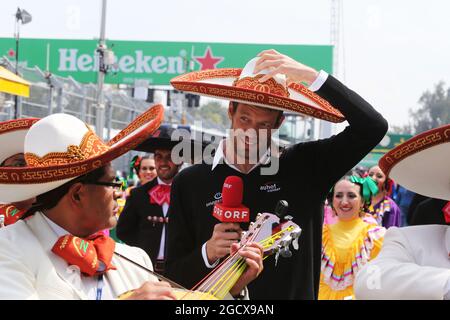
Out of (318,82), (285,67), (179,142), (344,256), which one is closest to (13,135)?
(285,67)

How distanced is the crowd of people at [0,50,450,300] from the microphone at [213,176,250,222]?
3 cm

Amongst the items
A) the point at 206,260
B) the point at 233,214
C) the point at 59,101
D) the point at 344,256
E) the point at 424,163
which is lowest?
the point at 344,256

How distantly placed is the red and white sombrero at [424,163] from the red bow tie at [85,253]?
101cm

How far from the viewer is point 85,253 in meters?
2.54

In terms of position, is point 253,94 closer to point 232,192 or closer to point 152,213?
point 232,192

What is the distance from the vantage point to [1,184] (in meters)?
2.50

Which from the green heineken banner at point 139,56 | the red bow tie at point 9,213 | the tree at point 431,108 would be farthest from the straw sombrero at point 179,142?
the tree at point 431,108

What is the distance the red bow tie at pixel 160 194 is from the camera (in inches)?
269

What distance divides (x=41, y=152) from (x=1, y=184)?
0.19 m

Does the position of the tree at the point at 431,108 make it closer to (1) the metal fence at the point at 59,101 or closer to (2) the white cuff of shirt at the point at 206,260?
(1) the metal fence at the point at 59,101

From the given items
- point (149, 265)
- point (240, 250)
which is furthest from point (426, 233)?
point (149, 265)

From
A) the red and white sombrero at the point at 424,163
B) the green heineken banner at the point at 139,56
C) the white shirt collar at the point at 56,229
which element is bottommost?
the white shirt collar at the point at 56,229

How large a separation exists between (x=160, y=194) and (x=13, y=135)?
3097 mm

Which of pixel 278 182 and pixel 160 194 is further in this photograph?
pixel 160 194
